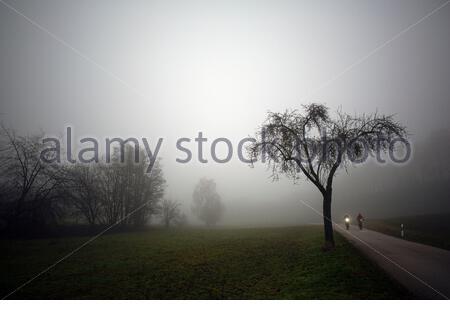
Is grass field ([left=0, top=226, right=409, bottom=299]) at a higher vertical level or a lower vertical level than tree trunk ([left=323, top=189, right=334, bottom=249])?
lower

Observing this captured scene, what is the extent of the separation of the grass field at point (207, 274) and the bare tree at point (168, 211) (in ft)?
78.9

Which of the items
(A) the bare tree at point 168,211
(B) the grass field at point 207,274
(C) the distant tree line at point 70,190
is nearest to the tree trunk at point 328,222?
(B) the grass field at point 207,274

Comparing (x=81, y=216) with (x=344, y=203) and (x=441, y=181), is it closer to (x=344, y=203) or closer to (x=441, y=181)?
(x=344, y=203)

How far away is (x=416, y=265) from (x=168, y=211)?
37.6m

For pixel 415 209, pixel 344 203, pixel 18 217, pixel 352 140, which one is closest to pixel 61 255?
pixel 18 217

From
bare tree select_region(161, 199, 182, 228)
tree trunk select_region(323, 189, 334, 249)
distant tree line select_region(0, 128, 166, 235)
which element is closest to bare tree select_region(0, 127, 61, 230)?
distant tree line select_region(0, 128, 166, 235)

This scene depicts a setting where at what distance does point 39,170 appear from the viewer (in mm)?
25734

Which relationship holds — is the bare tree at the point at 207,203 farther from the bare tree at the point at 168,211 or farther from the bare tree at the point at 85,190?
the bare tree at the point at 85,190

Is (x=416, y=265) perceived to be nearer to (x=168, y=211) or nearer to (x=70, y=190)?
(x=70, y=190)

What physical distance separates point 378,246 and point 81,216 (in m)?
34.9

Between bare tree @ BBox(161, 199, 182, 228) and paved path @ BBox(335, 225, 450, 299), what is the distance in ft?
109

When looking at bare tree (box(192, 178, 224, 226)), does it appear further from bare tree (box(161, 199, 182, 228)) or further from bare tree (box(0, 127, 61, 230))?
bare tree (box(0, 127, 61, 230))

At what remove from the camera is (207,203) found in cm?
5547

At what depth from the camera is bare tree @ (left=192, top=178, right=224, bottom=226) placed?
55.2 meters
